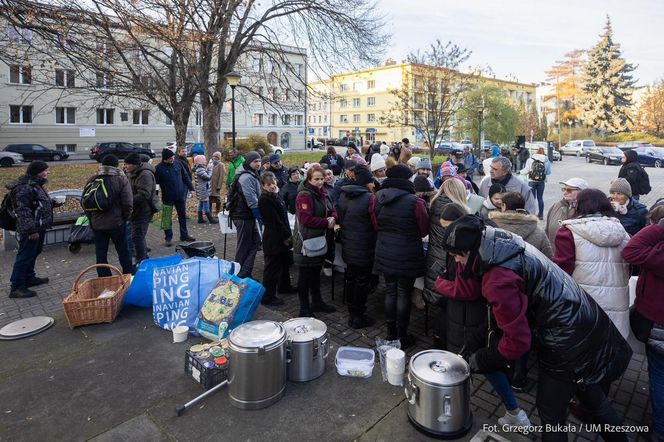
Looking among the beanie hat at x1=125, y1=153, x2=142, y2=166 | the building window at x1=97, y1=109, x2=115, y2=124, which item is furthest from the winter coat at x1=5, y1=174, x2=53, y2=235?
the building window at x1=97, y1=109, x2=115, y2=124

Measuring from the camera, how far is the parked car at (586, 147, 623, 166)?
1225 inches

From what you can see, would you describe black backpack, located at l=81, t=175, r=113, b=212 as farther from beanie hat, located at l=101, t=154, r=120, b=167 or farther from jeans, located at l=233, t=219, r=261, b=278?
jeans, located at l=233, t=219, r=261, b=278

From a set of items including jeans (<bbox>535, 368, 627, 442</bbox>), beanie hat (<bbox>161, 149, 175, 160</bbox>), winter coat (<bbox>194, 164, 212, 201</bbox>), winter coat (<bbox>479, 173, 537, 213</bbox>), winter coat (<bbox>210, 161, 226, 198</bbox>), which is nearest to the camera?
jeans (<bbox>535, 368, 627, 442</bbox>)

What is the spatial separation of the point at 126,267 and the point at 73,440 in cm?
339

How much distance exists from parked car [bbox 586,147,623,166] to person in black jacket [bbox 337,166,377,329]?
33.6 m

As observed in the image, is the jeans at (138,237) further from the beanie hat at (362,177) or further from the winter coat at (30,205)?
the beanie hat at (362,177)

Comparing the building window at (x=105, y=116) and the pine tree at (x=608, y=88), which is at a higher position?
the pine tree at (x=608, y=88)

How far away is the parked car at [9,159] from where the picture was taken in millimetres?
26891

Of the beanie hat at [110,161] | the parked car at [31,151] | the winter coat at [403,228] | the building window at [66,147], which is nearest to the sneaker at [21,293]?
the beanie hat at [110,161]

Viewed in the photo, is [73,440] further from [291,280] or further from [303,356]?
[291,280]

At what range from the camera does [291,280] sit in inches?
256

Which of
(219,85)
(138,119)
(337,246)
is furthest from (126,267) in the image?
(138,119)

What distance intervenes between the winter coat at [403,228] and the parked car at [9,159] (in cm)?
3183

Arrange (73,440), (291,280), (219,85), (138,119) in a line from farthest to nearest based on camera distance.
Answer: (138,119)
(219,85)
(291,280)
(73,440)
